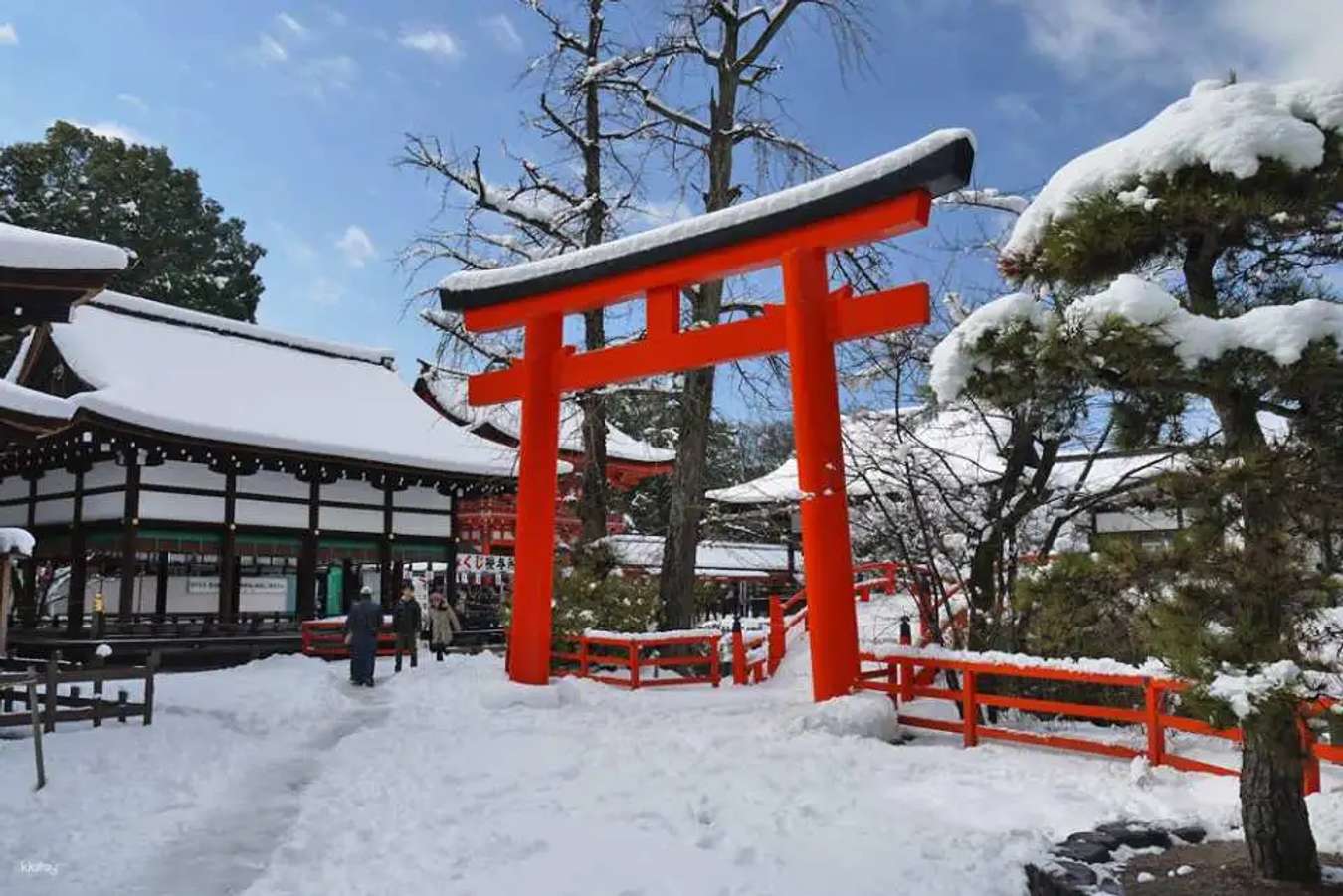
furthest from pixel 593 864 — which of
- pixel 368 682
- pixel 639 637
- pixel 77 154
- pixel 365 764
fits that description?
pixel 77 154

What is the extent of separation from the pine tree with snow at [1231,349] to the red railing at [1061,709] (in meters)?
1.19

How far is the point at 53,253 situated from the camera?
320 inches

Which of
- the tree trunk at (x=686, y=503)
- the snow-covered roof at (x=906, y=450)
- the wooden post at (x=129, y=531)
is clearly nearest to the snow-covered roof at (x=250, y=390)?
the wooden post at (x=129, y=531)

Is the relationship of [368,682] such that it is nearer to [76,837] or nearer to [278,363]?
[76,837]

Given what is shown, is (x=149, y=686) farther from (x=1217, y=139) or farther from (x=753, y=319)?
(x=1217, y=139)

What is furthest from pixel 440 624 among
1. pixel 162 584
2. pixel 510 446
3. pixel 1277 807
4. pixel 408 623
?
pixel 1277 807

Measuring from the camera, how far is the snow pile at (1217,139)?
447 centimetres

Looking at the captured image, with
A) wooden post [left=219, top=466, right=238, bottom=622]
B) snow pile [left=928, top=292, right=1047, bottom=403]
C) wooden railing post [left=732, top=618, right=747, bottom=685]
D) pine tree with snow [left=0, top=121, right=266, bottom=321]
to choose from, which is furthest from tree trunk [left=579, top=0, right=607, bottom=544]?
pine tree with snow [left=0, top=121, right=266, bottom=321]

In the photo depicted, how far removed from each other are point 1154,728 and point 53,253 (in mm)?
9400

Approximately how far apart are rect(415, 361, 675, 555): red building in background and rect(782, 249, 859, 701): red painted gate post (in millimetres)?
→ 16084

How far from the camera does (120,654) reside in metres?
16.3

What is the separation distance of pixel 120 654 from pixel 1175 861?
53.1 ft

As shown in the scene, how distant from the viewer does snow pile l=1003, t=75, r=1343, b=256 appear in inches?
176

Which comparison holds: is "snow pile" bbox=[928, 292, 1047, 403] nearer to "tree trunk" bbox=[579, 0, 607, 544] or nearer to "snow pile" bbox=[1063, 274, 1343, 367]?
"snow pile" bbox=[1063, 274, 1343, 367]
